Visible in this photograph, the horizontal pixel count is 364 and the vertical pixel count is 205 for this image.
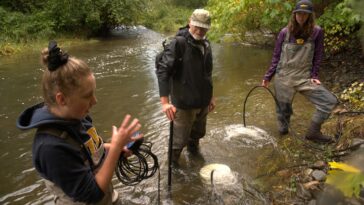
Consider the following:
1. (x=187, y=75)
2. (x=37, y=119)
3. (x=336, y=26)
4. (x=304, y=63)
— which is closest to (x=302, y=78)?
(x=304, y=63)

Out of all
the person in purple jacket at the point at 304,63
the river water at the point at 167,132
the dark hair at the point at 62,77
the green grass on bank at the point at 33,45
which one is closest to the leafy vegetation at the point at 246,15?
the river water at the point at 167,132

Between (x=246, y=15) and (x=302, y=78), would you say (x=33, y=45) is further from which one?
(x=302, y=78)

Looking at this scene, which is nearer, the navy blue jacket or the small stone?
the navy blue jacket

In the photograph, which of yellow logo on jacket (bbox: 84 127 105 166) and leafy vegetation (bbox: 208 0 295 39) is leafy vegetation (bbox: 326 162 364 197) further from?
leafy vegetation (bbox: 208 0 295 39)

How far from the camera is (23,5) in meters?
21.1

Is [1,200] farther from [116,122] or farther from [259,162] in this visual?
[259,162]

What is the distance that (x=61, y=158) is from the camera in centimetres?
177

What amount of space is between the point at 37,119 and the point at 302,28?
3813 mm

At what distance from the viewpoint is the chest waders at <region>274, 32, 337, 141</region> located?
469 centimetres

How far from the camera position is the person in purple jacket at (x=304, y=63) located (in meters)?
4.59

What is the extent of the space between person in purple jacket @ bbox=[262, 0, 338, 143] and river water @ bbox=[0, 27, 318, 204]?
784mm

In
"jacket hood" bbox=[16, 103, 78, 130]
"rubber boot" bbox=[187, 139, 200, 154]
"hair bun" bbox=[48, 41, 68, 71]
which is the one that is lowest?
"rubber boot" bbox=[187, 139, 200, 154]

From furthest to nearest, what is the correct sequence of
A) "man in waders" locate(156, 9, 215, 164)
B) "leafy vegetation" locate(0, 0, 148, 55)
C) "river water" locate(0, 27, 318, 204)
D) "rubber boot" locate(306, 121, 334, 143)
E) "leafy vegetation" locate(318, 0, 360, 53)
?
1. "leafy vegetation" locate(0, 0, 148, 55)
2. "leafy vegetation" locate(318, 0, 360, 53)
3. "rubber boot" locate(306, 121, 334, 143)
4. "river water" locate(0, 27, 318, 204)
5. "man in waders" locate(156, 9, 215, 164)

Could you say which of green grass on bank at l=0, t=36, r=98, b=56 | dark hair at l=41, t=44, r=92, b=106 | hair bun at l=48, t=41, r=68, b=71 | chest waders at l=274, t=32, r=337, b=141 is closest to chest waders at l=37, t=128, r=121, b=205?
dark hair at l=41, t=44, r=92, b=106
